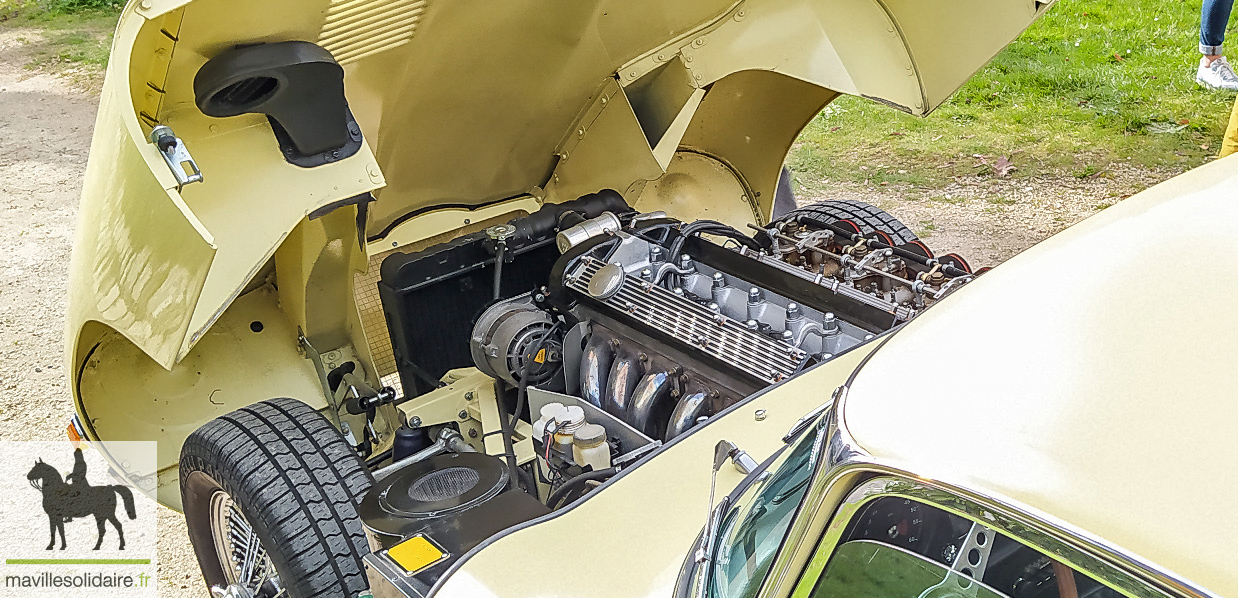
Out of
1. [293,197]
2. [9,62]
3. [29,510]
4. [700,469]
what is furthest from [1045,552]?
[9,62]

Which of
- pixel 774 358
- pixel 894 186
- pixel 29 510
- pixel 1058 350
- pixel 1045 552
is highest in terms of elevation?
pixel 1058 350

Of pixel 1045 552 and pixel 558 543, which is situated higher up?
pixel 1045 552

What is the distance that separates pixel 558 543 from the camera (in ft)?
5.61

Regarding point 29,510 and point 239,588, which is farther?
point 29,510

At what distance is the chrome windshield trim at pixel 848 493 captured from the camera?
99cm

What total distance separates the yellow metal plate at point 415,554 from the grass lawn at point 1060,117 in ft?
15.8

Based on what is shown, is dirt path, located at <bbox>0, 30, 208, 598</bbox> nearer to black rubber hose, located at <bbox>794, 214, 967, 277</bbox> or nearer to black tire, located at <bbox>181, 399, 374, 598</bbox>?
black tire, located at <bbox>181, 399, 374, 598</bbox>

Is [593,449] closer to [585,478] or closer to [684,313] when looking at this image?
[585,478]

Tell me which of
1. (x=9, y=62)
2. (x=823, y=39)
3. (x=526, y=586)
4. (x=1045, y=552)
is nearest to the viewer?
(x=1045, y=552)

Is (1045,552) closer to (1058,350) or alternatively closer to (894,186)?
(1058,350)

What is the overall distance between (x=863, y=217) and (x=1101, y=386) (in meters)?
2.67

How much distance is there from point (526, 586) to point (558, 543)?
4.4 inches

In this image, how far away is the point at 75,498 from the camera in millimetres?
3607

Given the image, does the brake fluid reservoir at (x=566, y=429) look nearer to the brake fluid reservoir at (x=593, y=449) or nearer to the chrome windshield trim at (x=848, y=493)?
the brake fluid reservoir at (x=593, y=449)
